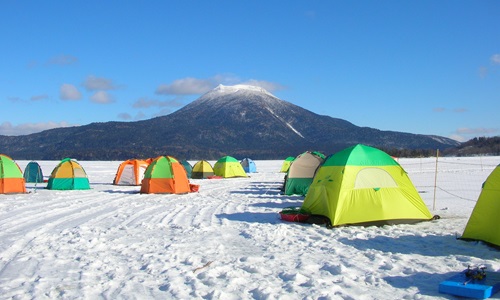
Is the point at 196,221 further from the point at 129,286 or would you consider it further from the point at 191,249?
the point at 129,286

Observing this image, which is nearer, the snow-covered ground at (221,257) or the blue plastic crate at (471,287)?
the blue plastic crate at (471,287)

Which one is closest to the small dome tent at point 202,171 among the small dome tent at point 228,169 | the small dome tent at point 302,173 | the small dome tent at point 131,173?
the small dome tent at point 228,169

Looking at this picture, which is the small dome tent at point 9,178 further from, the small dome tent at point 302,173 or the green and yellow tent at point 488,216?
the green and yellow tent at point 488,216

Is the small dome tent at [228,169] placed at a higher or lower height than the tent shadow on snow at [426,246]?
higher

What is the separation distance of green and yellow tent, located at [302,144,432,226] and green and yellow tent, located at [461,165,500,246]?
240 centimetres

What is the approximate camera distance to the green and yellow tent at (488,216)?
9.12m

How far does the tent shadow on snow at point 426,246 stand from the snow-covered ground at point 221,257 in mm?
19

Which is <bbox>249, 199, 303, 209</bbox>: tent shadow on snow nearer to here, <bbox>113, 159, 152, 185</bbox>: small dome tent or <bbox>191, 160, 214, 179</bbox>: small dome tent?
<bbox>113, 159, 152, 185</bbox>: small dome tent

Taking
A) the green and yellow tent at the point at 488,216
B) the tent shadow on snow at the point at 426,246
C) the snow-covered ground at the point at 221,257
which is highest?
the green and yellow tent at the point at 488,216

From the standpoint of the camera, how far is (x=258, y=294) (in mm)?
6523

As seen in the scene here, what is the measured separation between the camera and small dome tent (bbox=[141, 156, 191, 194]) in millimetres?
22359

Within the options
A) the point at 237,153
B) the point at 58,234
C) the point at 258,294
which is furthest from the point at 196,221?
the point at 237,153

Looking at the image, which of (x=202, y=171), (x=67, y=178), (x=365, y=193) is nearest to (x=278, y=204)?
(x=365, y=193)

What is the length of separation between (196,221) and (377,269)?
21.9 feet
